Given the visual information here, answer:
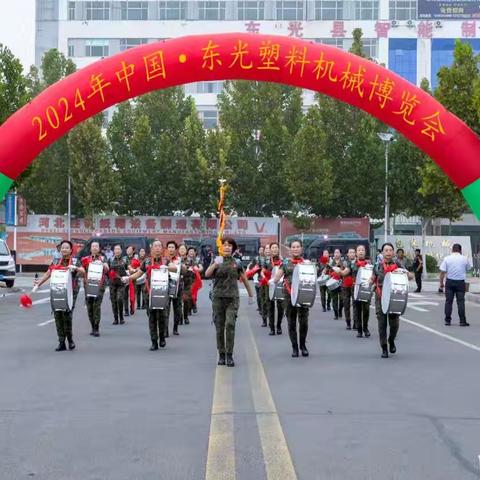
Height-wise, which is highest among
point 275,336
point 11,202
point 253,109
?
point 253,109

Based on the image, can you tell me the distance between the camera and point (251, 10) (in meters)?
74.2

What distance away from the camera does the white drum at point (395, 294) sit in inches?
518

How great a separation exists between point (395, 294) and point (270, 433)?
6376mm

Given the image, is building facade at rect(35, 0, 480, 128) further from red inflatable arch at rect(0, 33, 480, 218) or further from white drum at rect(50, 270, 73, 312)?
white drum at rect(50, 270, 73, 312)

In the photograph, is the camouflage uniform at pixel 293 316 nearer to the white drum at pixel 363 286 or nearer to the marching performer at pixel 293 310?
the marching performer at pixel 293 310

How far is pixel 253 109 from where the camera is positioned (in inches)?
2255

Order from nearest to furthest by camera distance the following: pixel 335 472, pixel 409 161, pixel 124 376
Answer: pixel 335 472 < pixel 124 376 < pixel 409 161

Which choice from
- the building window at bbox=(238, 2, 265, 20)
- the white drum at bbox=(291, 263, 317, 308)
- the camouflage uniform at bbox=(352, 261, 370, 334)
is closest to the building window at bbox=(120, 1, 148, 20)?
the building window at bbox=(238, 2, 265, 20)

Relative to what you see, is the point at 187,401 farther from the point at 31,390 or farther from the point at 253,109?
the point at 253,109

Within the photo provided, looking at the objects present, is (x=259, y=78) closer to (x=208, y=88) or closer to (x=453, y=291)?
(x=453, y=291)

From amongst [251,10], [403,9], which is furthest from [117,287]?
[403,9]

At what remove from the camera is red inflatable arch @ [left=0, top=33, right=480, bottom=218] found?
54.6ft

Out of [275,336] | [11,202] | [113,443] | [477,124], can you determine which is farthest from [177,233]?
[113,443]

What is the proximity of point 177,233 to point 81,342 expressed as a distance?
40.1m
